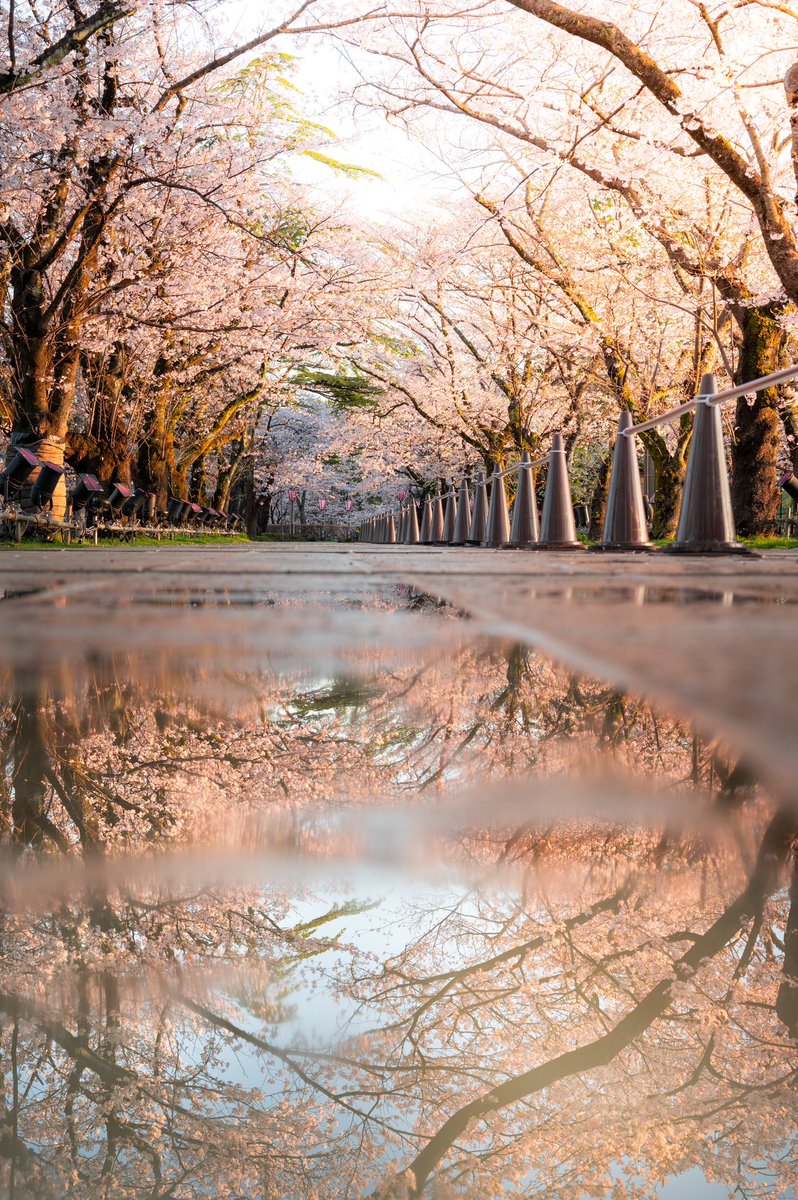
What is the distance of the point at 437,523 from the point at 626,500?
2008 cm

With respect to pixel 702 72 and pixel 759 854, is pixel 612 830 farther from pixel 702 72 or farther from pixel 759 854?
pixel 702 72

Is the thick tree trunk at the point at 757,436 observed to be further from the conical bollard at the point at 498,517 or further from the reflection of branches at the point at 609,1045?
the reflection of branches at the point at 609,1045

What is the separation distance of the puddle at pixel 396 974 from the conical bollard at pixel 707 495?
6.46 meters

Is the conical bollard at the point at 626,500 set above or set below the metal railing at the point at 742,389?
below

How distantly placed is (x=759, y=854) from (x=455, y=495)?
23.0 meters

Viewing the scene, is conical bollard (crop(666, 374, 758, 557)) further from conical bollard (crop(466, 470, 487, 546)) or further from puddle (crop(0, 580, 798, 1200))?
conical bollard (crop(466, 470, 487, 546))

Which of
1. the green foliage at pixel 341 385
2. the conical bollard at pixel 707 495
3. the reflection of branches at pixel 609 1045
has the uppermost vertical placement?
the green foliage at pixel 341 385

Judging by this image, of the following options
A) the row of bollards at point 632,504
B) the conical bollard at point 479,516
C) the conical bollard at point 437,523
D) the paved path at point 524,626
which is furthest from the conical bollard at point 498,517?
the conical bollard at point 437,523

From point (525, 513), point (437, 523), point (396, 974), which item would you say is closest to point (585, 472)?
point (437, 523)

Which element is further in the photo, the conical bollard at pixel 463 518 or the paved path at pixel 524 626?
the conical bollard at pixel 463 518

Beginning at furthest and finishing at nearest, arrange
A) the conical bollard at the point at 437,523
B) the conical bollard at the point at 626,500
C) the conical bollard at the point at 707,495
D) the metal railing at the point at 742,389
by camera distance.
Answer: the conical bollard at the point at 437,523, the conical bollard at the point at 626,500, the conical bollard at the point at 707,495, the metal railing at the point at 742,389

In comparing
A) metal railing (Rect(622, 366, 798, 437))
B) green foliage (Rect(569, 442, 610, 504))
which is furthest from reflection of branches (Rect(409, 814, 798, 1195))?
green foliage (Rect(569, 442, 610, 504))

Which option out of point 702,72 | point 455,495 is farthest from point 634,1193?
point 455,495

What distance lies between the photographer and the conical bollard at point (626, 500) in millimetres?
9328
